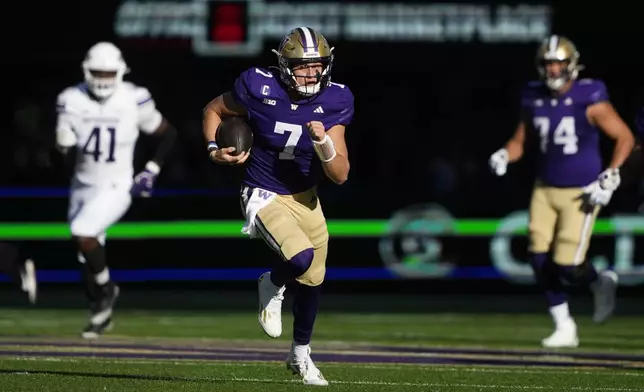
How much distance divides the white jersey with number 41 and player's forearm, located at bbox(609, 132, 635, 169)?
9.99 ft

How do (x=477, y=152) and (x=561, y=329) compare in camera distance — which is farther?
(x=477, y=152)

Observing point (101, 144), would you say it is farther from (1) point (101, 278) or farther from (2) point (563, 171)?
(2) point (563, 171)

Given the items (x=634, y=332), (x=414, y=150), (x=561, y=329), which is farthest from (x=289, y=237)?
(x=414, y=150)

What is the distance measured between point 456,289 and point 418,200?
0.87 metres

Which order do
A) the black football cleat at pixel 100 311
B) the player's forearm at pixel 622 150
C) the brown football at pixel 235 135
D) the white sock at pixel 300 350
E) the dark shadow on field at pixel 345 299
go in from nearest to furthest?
the brown football at pixel 235 135
the white sock at pixel 300 350
the player's forearm at pixel 622 150
the black football cleat at pixel 100 311
the dark shadow on field at pixel 345 299

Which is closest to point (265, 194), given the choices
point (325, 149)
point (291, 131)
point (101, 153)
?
point (291, 131)

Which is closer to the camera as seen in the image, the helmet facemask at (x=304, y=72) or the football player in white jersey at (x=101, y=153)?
the helmet facemask at (x=304, y=72)

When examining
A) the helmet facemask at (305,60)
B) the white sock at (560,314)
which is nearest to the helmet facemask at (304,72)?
the helmet facemask at (305,60)

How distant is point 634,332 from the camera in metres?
11.9

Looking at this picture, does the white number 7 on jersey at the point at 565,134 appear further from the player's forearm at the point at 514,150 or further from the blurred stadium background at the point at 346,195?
the blurred stadium background at the point at 346,195

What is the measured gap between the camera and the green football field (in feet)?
26.5

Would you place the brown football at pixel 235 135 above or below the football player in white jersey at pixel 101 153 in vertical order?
above

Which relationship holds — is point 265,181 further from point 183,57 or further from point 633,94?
point 633,94

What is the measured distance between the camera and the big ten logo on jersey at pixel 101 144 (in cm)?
1098
